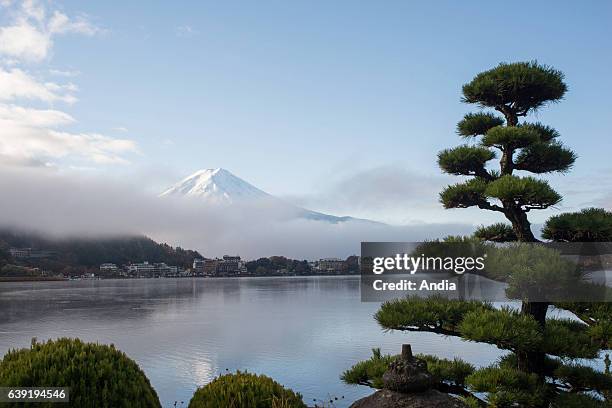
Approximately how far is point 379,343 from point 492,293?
35.1m

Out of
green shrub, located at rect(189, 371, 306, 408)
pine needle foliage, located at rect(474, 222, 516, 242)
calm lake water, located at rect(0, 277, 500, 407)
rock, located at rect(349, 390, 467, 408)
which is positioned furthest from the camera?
calm lake water, located at rect(0, 277, 500, 407)

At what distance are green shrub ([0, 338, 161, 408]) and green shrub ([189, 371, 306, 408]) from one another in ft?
2.63

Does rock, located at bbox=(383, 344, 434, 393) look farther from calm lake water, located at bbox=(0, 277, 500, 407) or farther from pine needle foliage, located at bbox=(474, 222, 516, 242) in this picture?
calm lake water, located at bbox=(0, 277, 500, 407)

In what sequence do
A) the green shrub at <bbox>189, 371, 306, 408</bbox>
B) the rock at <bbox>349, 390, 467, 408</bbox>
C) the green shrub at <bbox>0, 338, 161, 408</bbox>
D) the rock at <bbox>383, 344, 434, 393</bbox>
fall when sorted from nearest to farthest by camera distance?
the green shrub at <bbox>0, 338, 161, 408</bbox> < the rock at <bbox>349, 390, 467, 408</bbox> < the rock at <bbox>383, 344, 434, 393</bbox> < the green shrub at <bbox>189, 371, 306, 408</bbox>

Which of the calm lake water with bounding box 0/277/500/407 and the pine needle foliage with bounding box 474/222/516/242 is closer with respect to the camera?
the pine needle foliage with bounding box 474/222/516/242

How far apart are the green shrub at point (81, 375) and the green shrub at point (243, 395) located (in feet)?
2.63

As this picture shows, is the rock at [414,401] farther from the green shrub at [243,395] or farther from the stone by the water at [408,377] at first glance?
the green shrub at [243,395]

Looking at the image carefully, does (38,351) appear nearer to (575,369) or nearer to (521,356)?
(521,356)

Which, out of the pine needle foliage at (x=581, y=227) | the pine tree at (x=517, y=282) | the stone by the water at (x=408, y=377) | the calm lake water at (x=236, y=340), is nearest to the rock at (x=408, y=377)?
the stone by the water at (x=408, y=377)

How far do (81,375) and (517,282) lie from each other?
293 inches

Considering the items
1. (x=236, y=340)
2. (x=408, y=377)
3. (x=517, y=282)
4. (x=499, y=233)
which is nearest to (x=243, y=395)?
(x=408, y=377)

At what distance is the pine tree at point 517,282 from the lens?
959cm

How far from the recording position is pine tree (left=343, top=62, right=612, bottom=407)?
9.59m

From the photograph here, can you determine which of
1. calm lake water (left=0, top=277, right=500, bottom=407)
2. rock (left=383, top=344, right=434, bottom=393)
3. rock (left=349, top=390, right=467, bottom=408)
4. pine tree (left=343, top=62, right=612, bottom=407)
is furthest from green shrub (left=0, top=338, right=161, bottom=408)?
calm lake water (left=0, top=277, right=500, bottom=407)
